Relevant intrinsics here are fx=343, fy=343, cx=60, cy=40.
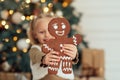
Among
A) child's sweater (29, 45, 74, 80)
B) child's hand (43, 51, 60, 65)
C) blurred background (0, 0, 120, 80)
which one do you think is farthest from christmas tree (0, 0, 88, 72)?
child's hand (43, 51, 60, 65)

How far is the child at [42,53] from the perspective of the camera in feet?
5.35

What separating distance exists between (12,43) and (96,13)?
0.96 meters

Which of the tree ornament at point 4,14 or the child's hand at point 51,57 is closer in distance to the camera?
the child's hand at point 51,57

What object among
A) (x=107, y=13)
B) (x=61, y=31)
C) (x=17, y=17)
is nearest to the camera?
(x=61, y=31)

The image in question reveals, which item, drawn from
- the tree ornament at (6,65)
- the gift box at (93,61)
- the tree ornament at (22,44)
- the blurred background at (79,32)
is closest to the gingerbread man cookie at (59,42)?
the blurred background at (79,32)

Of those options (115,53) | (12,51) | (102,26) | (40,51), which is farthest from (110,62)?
(40,51)

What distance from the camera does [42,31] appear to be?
1759 mm

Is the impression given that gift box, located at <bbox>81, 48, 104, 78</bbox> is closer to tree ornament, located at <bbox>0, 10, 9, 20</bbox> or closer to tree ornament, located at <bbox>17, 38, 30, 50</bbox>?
tree ornament, located at <bbox>17, 38, 30, 50</bbox>

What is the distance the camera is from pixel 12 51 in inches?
100

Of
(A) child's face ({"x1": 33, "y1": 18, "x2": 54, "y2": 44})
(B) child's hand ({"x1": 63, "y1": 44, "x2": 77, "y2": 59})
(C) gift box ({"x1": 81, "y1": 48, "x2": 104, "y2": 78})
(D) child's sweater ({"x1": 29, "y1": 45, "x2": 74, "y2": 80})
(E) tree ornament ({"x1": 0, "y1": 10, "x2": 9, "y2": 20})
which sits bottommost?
(C) gift box ({"x1": 81, "y1": 48, "x2": 104, "y2": 78})

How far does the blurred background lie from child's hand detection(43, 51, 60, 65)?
0.76 m

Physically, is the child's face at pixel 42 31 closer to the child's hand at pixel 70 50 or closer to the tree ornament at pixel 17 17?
the child's hand at pixel 70 50

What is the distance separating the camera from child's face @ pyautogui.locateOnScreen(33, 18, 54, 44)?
1.74 metres

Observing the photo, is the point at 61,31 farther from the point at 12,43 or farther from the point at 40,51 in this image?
the point at 12,43
